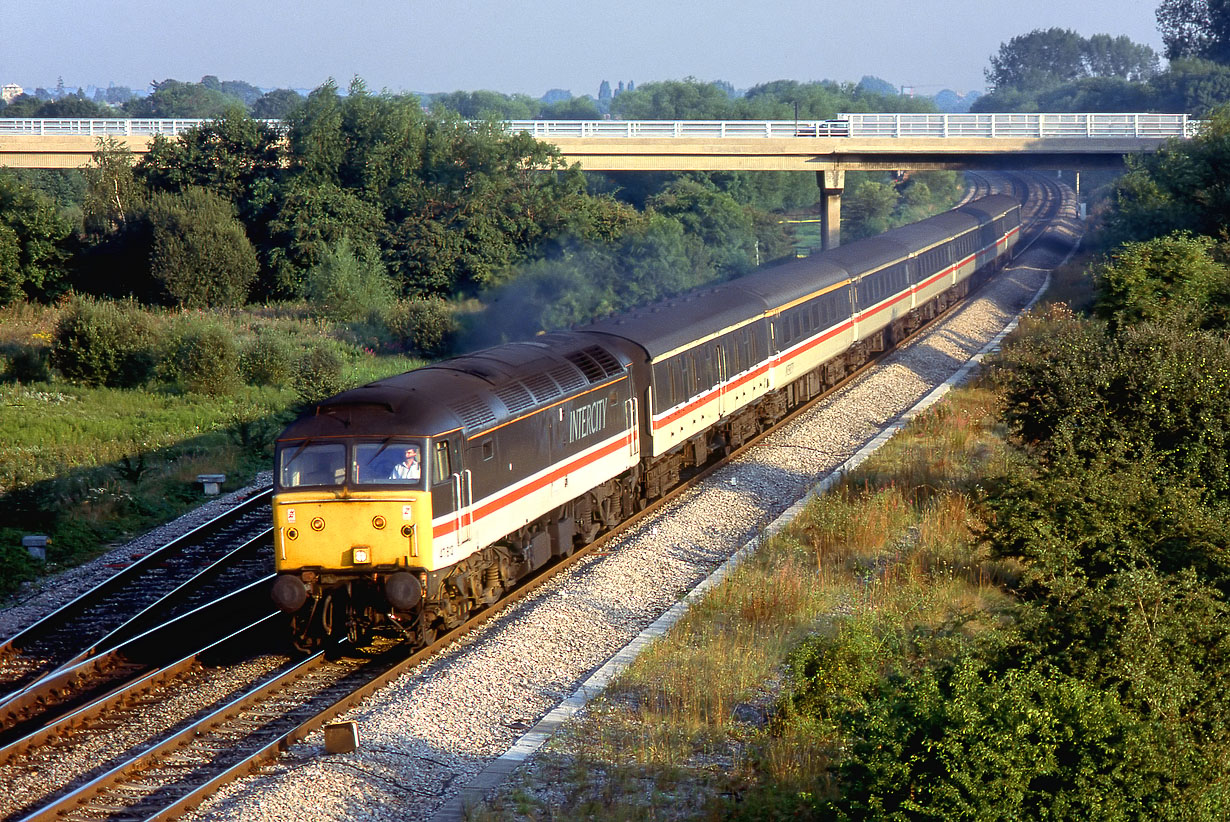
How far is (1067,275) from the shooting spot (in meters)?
50.5

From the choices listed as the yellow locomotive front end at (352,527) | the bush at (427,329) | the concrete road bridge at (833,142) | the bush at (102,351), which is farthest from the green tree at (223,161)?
the yellow locomotive front end at (352,527)

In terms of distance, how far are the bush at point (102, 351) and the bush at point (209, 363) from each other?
2020 millimetres

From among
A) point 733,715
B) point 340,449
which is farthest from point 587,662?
point 340,449

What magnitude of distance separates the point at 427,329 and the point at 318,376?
514 inches

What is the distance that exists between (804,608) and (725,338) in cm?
877

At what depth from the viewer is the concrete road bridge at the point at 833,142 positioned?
52.0 meters

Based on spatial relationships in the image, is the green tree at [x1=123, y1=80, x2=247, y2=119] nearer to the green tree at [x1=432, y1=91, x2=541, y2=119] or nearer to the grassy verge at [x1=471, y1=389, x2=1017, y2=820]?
the green tree at [x1=432, y1=91, x2=541, y2=119]

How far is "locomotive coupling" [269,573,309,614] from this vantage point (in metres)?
13.1

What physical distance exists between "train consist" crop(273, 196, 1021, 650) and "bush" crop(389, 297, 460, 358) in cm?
1666

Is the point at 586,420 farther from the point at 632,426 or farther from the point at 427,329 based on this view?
the point at 427,329

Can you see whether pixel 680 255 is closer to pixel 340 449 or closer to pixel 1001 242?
pixel 1001 242

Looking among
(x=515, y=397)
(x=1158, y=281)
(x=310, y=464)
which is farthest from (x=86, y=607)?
(x=1158, y=281)

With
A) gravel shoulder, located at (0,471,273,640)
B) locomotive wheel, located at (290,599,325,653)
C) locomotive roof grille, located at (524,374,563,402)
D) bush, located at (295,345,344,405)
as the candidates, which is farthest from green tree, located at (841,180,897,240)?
locomotive wheel, located at (290,599,325,653)

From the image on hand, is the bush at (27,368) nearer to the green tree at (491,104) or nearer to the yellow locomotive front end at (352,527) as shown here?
the yellow locomotive front end at (352,527)
